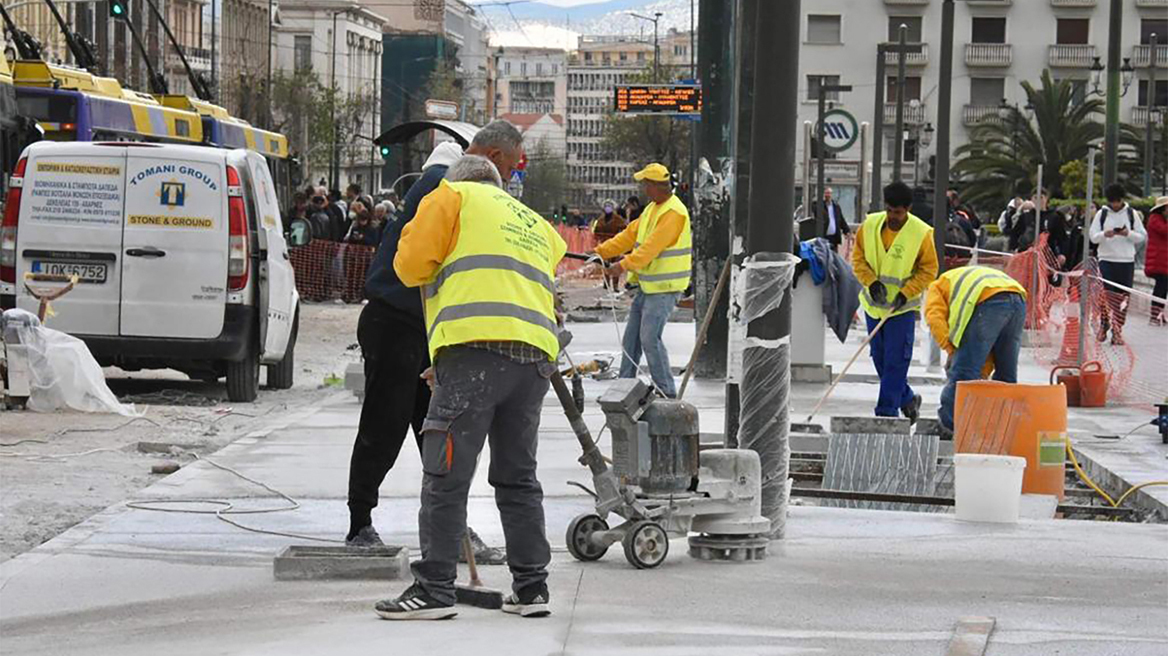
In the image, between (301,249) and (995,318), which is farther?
(301,249)

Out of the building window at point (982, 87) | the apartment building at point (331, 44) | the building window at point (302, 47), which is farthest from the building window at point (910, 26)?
the building window at point (302, 47)

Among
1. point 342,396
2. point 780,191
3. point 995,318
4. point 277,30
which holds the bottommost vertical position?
point 342,396

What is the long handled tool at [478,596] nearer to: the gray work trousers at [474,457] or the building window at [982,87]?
the gray work trousers at [474,457]

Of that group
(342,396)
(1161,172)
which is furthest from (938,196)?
(1161,172)

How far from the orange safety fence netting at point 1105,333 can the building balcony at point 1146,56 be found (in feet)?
222

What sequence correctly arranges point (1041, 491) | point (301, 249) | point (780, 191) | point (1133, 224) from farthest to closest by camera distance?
point (301, 249) → point (1133, 224) → point (1041, 491) → point (780, 191)

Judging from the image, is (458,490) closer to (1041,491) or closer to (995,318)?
(1041,491)

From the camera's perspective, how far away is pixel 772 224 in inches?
354

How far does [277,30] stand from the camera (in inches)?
5276

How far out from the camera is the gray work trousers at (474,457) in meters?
7.02

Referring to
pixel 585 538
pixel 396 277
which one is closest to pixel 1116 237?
pixel 585 538

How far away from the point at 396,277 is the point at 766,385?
1850 millimetres

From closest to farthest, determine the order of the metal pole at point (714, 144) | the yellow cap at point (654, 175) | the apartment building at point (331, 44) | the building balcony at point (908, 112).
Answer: the yellow cap at point (654, 175) < the metal pole at point (714, 144) < the building balcony at point (908, 112) < the apartment building at point (331, 44)

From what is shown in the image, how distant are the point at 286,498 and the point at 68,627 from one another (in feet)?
10.1
